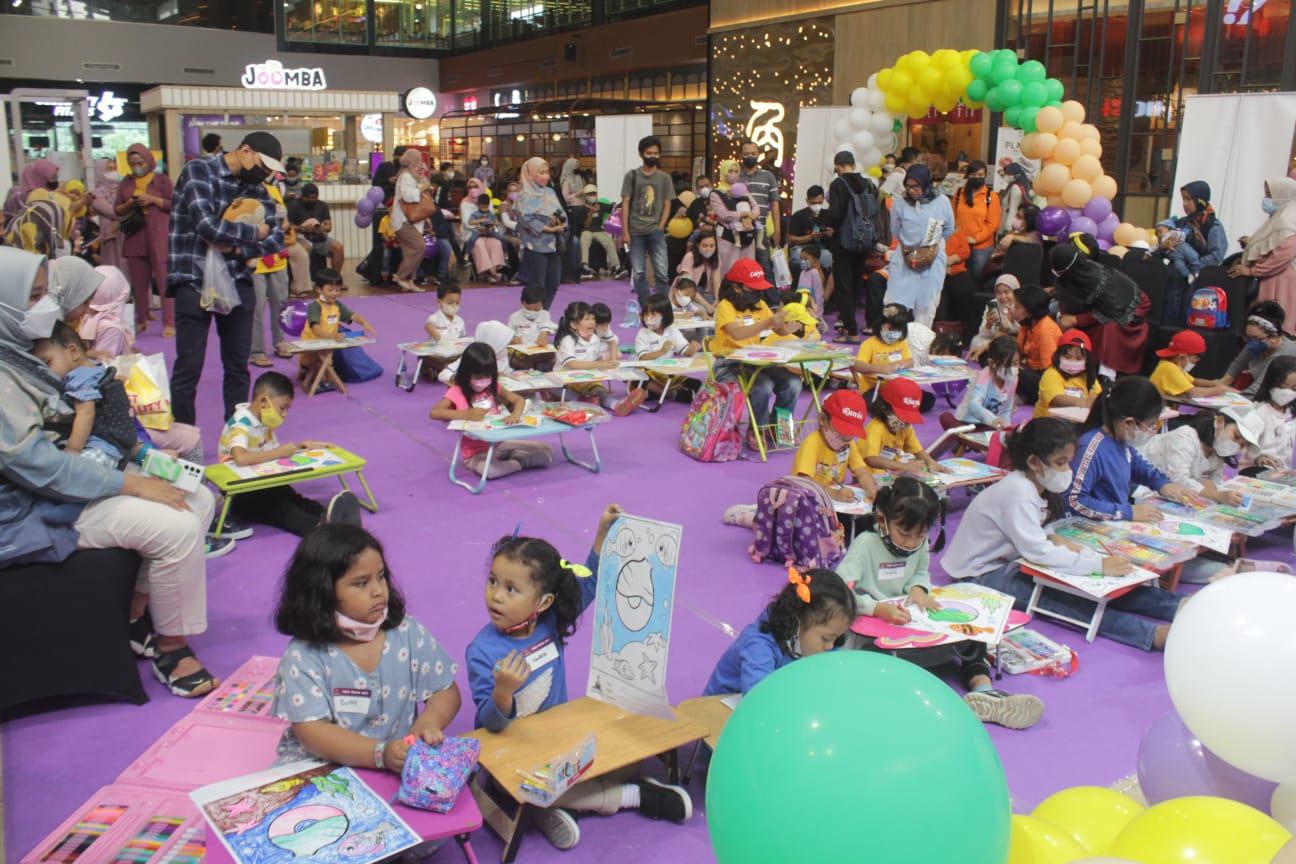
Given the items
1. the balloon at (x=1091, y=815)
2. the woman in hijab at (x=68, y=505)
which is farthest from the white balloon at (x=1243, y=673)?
the woman in hijab at (x=68, y=505)

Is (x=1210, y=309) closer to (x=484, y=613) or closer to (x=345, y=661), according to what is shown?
(x=484, y=613)

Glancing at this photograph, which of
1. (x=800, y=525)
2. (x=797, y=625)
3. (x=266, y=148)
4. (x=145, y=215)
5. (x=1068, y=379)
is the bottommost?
(x=800, y=525)

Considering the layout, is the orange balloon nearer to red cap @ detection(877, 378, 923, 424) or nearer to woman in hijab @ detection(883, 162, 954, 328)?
woman in hijab @ detection(883, 162, 954, 328)

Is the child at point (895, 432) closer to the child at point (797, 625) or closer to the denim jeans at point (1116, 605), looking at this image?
the denim jeans at point (1116, 605)

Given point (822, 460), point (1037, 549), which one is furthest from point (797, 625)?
point (822, 460)

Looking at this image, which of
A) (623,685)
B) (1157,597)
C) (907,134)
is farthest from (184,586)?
(907,134)

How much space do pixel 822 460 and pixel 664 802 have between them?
247cm

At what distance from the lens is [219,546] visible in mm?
4977

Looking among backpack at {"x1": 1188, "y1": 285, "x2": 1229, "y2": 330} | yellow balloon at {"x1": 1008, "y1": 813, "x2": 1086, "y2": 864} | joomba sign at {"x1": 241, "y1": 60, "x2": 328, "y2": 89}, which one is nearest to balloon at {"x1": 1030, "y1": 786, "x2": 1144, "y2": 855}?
yellow balloon at {"x1": 1008, "y1": 813, "x2": 1086, "y2": 864}

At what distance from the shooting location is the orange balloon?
1012cm

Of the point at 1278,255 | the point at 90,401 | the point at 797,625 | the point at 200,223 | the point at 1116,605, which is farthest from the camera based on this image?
the point at 1278,255

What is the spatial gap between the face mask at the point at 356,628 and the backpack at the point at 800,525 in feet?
8.20

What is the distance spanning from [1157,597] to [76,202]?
11.2 m

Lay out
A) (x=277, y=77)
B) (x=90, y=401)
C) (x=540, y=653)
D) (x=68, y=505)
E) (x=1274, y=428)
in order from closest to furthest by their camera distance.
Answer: (x=540, y=653) → (x=68, y=505) → (x=90, y=401) → (x=1274, y=428) → (x=277, y=77)
